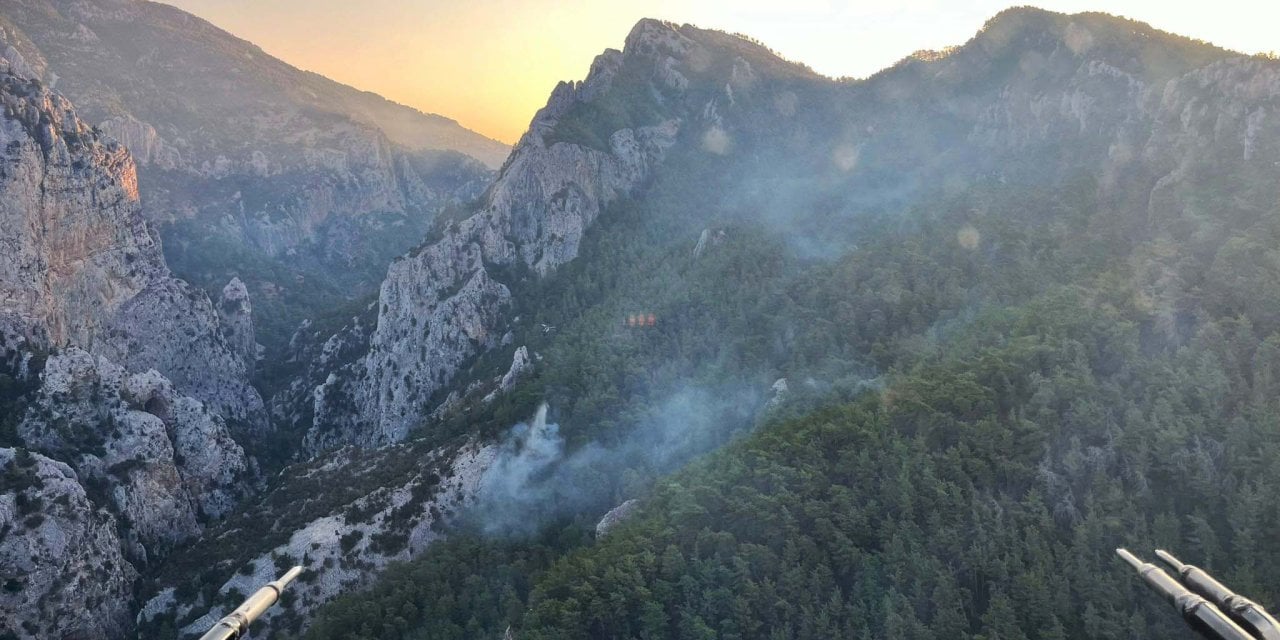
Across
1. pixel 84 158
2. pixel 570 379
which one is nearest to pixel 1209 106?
pixel 570 379

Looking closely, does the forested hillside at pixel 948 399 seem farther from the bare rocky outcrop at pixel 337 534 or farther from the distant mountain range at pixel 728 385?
the bare rocky outcrop at pixel 337 534

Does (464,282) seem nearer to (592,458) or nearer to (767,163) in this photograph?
(592,458)

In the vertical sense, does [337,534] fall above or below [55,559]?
above

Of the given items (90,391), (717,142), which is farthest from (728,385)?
(717,142)

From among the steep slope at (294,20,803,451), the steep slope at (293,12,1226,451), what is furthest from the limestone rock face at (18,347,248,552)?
the steep slope at (293,12,1226,451)

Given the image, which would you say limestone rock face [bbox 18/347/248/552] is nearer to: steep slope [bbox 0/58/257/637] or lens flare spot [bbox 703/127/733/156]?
steep slope [bbox 0/58/257/637]

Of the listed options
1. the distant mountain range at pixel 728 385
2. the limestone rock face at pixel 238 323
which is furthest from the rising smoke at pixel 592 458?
the limestone rock face at pixel 238 323
